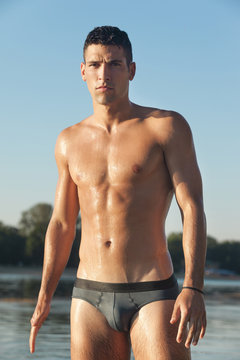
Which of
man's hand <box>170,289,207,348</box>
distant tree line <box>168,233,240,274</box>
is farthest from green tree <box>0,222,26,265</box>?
man's hand <box>170,289,207,348</box>

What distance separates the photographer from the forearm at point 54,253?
4.13m

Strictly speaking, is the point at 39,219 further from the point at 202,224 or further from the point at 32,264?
the point at 202,224

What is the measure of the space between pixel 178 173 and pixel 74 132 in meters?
0.80

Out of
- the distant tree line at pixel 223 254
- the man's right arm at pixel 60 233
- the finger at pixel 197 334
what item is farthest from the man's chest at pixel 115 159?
the distant tree line at pixel 223 254

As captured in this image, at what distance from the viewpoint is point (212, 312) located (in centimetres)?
1989

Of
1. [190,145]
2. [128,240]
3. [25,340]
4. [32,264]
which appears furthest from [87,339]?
[32,264]

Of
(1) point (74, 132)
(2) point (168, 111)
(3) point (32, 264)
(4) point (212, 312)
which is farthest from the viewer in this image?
(3) point (32, 264)

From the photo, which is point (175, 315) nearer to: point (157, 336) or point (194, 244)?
point (157, 336)

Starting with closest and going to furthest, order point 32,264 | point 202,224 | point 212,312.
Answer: point 202,224 → point 212,312 → point 32,264

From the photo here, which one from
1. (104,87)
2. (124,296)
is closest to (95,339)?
(124,296)

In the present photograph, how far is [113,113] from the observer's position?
4035 millimetres

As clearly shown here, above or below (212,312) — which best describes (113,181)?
above

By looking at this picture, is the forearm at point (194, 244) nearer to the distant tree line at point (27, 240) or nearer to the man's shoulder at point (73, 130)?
the man's shoulder at point (73, 130)

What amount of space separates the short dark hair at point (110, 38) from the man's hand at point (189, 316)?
1.38 metres
